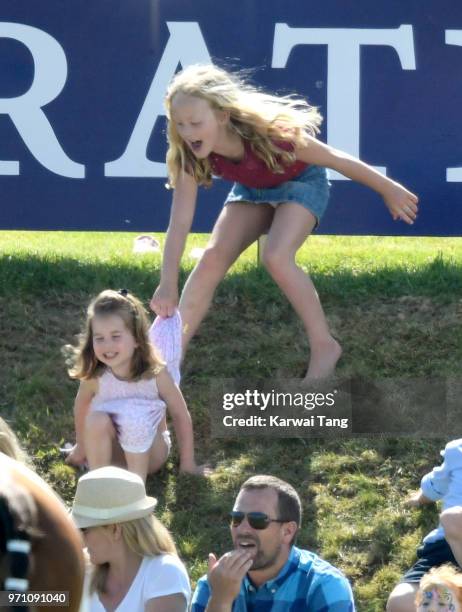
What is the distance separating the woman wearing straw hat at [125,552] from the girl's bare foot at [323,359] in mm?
2158

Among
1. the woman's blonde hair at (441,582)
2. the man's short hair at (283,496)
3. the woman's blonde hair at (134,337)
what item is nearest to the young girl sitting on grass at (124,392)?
the woman's blonde hair at (134,337)

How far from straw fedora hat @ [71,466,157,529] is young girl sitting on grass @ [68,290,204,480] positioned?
4.02 feet

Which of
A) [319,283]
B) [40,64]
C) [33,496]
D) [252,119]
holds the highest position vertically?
[40,64]

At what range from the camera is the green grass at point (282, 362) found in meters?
5.48

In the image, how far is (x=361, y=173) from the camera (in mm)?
6223

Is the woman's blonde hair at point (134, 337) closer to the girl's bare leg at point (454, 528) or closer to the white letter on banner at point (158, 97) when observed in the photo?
the girl's bare leg at point (454, 528)

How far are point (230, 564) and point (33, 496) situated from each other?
177cm

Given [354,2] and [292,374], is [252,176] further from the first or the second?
[354,2]

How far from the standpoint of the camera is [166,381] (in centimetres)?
566

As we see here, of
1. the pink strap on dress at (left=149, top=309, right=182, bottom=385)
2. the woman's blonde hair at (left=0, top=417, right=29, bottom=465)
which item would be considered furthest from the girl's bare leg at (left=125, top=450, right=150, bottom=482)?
the woman's blonde hair at (left=0, top=417, right=29, bottom=465)

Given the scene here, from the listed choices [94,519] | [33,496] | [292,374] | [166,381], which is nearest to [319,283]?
[292,374]

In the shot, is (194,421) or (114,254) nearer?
(194,421)

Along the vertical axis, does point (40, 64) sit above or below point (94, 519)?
above

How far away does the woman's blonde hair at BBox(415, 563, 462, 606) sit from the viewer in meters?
4.21
